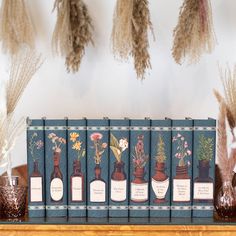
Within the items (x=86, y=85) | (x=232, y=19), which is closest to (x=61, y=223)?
(x=86, y=85)

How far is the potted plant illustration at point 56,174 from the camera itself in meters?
1.21

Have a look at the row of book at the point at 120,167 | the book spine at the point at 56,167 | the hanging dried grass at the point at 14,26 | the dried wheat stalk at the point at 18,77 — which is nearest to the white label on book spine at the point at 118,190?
the row of book at the point at 120,167

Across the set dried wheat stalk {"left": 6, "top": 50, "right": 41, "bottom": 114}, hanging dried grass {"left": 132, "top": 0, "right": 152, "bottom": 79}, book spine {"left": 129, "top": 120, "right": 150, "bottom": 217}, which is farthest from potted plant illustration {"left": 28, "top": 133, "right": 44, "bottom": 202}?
hanging dried grass {"left": 132, "top": 0, "right": 152, "bottom": 79}

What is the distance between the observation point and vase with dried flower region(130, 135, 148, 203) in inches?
47.9

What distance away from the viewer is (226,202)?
1.25 m

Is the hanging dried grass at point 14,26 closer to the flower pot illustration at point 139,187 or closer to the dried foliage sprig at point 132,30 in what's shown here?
the dried foliage sprig at point 132,30

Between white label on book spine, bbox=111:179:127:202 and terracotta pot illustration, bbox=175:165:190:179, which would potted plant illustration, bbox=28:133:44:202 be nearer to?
white label on book spine, bbox=111:179:127:202

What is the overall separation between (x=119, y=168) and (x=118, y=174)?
2 cm

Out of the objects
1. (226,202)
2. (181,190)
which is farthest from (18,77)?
(226,202)

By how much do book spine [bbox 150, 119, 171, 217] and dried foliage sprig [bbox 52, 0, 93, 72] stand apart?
1.08ft

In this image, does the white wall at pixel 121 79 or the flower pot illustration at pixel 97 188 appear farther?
the white wall at pixel 121 79

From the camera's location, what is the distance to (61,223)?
119 centimetres

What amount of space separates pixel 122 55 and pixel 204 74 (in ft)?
1.08

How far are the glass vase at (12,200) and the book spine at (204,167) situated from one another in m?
0.50
